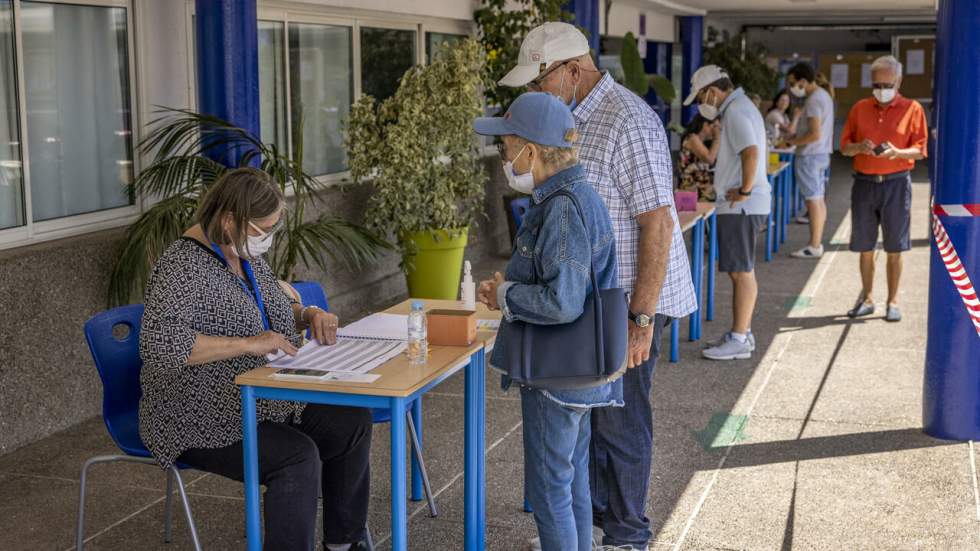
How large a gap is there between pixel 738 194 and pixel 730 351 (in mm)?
912

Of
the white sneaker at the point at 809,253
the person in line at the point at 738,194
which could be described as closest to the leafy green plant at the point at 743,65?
the white sneaker at the point at 809,253

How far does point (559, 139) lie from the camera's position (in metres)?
3.05

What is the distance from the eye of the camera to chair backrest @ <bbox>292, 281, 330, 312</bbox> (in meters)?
4.07

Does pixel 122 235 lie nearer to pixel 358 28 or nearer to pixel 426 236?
pixel 426 236

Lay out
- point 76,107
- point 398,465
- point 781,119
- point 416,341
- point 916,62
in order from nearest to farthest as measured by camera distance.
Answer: point 398,465 < point 416,341 < point 76,107 < point 781,119 < point 916,62

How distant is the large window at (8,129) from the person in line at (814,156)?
7.44 meters

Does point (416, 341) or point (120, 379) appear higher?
point (416, 341)

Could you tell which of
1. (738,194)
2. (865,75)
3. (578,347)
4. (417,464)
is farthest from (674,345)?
(865,75)

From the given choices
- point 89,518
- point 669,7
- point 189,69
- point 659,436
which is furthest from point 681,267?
point 669,7

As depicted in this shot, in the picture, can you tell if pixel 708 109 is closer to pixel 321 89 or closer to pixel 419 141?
pixel 419 141

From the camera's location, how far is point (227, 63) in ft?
19.3

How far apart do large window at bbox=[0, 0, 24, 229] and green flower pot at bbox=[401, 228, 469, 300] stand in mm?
2993

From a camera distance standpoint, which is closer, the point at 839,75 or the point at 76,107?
the point at 76,107

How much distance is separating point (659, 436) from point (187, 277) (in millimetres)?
2667
